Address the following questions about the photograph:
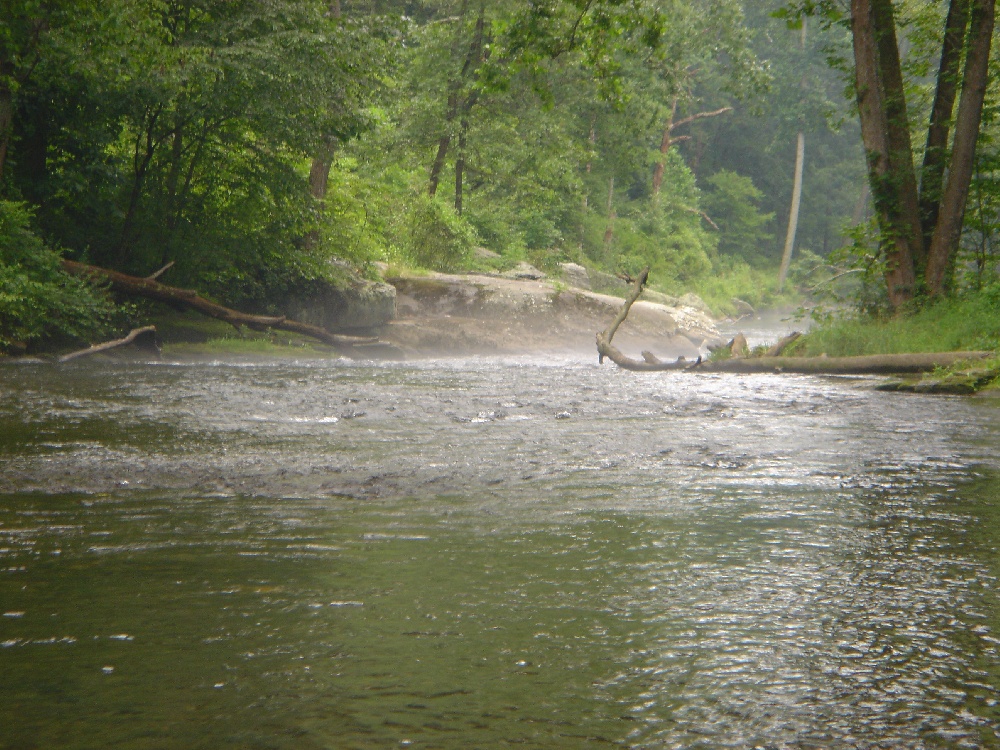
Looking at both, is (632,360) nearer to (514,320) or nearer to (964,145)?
(964,145)

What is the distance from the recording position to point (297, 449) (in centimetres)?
665

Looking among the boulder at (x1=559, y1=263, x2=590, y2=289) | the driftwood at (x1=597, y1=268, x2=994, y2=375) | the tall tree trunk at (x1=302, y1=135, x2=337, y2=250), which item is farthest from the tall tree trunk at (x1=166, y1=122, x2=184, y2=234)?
the boulder at (x1=559, y1=263, x2=590, y2=289)

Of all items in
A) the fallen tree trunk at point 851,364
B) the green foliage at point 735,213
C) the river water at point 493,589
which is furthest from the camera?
the green foliage at point 735,213

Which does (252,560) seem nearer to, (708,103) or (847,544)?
(847,544)

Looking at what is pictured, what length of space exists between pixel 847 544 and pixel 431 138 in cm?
2272

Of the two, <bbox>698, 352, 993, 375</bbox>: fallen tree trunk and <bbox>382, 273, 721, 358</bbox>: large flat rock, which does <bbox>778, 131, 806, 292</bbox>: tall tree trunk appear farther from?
<bbox>698, 352, 993, 375</bbox>: fallen tree trunk

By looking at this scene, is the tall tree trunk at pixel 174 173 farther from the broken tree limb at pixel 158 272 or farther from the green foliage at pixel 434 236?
the green foliage at pixel 434 236

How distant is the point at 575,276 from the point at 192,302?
1609 cm

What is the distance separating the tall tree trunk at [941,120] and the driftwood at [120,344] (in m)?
12.0

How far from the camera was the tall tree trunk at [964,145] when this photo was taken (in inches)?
535

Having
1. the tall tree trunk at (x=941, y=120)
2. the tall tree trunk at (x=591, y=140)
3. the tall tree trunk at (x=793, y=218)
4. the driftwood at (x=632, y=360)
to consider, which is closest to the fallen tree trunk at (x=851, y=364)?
the driftwood at (x=632, y=360)

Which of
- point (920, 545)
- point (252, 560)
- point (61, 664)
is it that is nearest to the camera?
point (61, 664)

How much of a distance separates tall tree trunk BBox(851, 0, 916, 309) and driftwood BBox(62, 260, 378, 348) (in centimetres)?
906

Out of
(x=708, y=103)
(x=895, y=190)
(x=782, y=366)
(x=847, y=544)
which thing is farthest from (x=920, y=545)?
(x=708, y=103)
